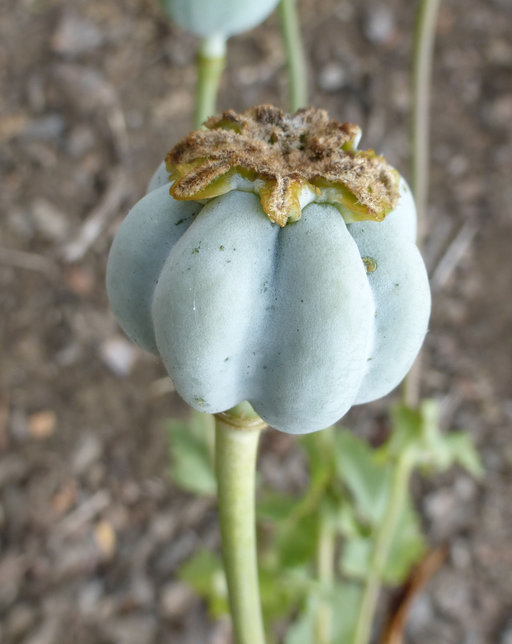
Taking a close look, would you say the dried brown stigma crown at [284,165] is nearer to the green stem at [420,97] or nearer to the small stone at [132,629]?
the green stem at [420,97]

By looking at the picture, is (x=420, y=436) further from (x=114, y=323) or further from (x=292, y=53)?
(x=114, y=323)

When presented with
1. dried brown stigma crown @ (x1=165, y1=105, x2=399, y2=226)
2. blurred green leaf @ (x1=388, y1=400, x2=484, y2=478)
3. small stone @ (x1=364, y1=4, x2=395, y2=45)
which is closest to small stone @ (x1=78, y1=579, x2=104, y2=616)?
blurred green leaf @ (x1=388, y1=400, x2=484, y2=478)

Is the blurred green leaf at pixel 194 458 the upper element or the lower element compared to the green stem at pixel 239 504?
lower

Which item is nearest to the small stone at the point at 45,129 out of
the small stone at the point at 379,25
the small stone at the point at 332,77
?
the small stone at the point at 332,77

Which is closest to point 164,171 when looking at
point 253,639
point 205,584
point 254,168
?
point 254,168

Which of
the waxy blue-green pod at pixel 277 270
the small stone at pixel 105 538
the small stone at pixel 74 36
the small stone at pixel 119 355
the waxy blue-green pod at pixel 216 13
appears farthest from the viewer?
the small stone at pixel 74 36

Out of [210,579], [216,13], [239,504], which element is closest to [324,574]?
[210,579]

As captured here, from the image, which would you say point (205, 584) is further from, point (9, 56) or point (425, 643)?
point (9, 56)
